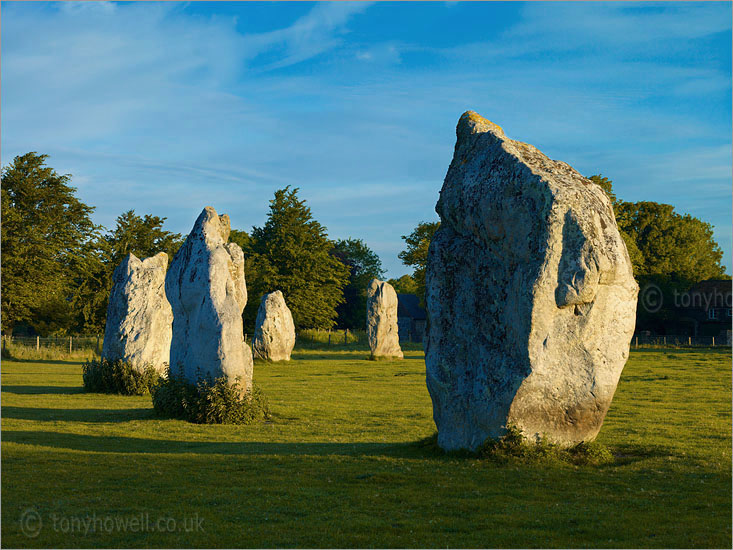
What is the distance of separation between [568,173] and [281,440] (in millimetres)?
7196

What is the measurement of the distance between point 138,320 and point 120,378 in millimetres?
1801

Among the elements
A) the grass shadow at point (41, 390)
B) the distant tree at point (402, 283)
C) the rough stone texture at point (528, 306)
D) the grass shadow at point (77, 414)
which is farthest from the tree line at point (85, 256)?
the distant tree at point (402, 283)

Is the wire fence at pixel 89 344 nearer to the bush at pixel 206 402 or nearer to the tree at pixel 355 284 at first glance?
the tree at pixel 355 284

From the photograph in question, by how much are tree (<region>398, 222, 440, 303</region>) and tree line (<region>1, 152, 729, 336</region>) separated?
0.10 meters

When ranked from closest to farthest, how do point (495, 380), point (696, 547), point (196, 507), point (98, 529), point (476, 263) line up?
point (696, 547)
point (98, 529)
point (196, 507)
point (495, 380)
point (476, 263)

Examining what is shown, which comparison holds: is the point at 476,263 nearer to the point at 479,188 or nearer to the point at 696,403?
the point at 479,188

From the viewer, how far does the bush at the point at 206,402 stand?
50.0ft

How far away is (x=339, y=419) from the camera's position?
16281 millimetres

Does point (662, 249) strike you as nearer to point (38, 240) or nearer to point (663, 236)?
point (663, 236)

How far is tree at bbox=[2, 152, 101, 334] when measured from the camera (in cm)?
3854

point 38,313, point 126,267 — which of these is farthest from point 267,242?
point 126,267

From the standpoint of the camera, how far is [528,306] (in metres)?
9.81

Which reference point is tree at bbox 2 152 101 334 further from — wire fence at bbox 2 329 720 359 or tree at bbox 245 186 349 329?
tree at bbox 245 186 349 329

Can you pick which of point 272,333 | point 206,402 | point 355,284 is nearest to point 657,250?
point 355,284
